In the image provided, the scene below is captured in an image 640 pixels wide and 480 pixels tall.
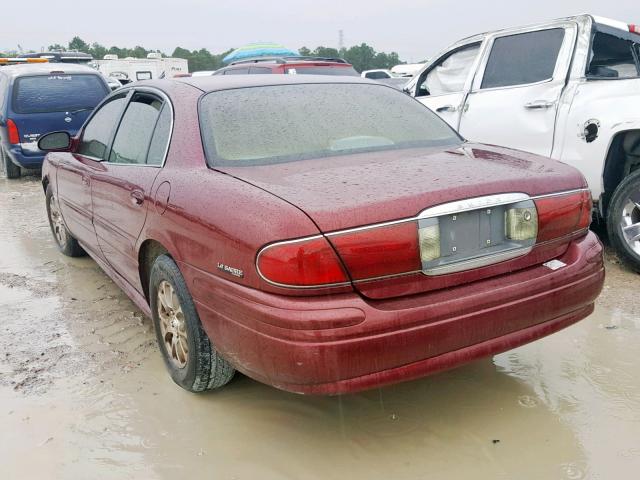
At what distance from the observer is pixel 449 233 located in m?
2.43

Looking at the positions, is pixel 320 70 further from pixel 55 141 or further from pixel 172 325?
pixel 172 325

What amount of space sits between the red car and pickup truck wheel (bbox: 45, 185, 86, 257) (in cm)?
211

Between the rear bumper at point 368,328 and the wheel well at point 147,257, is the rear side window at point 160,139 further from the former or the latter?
the rear bumper at point 368,328

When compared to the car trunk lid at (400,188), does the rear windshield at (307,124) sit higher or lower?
higher

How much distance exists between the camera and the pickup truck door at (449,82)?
19.8 ft

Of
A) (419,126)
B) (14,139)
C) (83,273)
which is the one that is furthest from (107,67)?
(419,126)

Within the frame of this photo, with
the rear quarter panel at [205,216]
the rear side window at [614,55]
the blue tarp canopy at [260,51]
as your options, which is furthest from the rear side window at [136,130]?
the blue tarp canopy at [260,51]

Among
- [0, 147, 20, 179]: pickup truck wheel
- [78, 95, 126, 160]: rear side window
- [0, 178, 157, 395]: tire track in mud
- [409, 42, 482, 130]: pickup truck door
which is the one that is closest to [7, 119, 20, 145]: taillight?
[0, 147, 20, 179]: pickup truck wheel

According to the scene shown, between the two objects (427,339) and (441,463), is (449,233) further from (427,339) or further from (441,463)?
(441,463)

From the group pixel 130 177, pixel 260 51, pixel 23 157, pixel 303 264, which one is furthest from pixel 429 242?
pixel 260 51

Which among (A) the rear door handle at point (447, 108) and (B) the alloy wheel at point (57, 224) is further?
(A) the rear door handle at point (447, 108)

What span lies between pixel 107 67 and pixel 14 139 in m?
21.4

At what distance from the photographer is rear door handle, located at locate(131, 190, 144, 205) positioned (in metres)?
3.21

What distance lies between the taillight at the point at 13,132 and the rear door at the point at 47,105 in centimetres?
5
